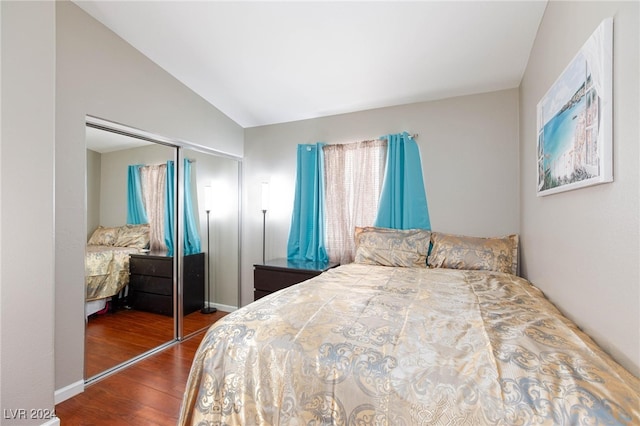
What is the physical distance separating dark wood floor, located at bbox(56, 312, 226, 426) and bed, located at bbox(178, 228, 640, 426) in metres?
0.95

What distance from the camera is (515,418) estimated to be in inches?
28.5

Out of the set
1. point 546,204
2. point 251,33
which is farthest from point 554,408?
point 251,33

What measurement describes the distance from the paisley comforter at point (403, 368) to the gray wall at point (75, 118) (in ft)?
4.76

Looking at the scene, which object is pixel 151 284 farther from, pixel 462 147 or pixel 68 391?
pixel 462 147

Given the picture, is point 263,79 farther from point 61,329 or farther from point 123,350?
point 123,350

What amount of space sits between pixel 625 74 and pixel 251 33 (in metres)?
2.08

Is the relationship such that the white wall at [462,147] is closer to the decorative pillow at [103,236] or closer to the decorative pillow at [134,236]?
the decorative pillow at [134,236]

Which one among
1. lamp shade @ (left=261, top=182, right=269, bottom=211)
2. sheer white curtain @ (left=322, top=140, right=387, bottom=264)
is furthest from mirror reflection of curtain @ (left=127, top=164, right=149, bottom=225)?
sheer white curtain @ (left=322, top=140, right=387, bottom=264)

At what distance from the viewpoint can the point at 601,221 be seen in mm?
1113

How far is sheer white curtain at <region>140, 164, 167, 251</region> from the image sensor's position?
8.29ft

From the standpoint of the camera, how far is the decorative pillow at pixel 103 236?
7.10 ft

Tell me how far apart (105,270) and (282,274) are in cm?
146

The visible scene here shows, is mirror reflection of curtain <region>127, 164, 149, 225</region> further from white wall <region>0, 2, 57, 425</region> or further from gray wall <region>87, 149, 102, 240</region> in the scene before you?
white wall <region>0, 2, 57, 425</region>

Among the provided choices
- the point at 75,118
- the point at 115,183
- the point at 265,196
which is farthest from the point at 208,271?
the point at 75,118
